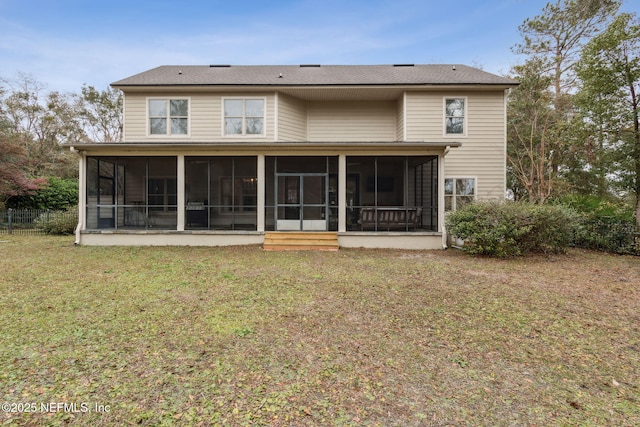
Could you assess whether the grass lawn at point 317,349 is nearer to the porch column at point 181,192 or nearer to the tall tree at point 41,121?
the porch column at point 181,192

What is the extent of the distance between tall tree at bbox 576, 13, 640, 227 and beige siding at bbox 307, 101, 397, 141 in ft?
21.3

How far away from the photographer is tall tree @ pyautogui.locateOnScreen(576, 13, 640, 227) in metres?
9.66

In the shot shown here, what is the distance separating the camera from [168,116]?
12.4 metres

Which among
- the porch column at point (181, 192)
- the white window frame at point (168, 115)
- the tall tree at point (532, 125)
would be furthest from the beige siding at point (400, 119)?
the white window frame at point (168, 115)

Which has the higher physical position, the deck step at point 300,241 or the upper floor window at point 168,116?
the upper floor window at point 168,116

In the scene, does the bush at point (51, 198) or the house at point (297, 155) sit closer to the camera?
the house at point (297, 155)

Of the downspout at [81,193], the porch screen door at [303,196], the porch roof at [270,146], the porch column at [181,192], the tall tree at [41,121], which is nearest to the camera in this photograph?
the porch roof at [270,146]

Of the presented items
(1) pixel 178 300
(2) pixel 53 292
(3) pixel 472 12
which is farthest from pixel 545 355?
(3) pixel 472 12

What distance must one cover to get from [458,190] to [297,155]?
640 cm

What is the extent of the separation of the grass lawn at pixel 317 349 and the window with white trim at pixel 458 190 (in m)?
5.84

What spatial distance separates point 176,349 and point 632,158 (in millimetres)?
13568

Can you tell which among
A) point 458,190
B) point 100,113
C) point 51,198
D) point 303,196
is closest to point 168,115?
point 303,196

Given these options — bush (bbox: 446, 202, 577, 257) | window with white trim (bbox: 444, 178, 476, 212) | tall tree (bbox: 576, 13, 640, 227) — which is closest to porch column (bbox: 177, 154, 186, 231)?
bush (bbox: 446, 202, 577, 257)

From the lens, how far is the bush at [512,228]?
28.1 feet
